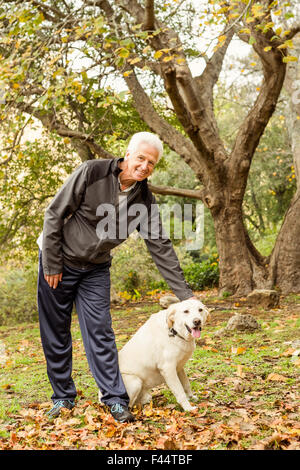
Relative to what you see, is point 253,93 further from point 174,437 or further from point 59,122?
point 174,437

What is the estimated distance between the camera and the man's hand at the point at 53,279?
12.6 ft

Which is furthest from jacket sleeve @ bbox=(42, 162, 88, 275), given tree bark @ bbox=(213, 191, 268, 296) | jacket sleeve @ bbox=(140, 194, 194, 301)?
tree bark @ bbox=(213, 191, 268, 296)

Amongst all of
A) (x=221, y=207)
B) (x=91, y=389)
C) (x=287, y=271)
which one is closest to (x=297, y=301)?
(x=287, y=271)

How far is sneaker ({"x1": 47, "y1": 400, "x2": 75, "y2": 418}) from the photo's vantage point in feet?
13.2

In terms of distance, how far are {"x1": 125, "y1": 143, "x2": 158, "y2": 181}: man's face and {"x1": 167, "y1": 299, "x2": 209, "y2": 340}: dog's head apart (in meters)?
1.06

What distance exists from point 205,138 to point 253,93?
435 inches

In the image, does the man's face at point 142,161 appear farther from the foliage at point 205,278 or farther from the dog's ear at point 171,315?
the foliage at point 205,278

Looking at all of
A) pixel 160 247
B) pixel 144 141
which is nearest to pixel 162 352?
pixel 160 247

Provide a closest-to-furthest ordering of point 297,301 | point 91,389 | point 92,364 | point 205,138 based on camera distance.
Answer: point 92,364 → point 91,389 → point 297,301 → point 205,138

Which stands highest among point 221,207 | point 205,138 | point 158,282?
point 205,138

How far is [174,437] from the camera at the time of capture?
338cm

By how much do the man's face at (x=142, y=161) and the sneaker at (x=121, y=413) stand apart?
178cm

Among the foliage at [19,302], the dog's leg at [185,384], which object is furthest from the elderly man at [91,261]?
the foliage at [19,302]
